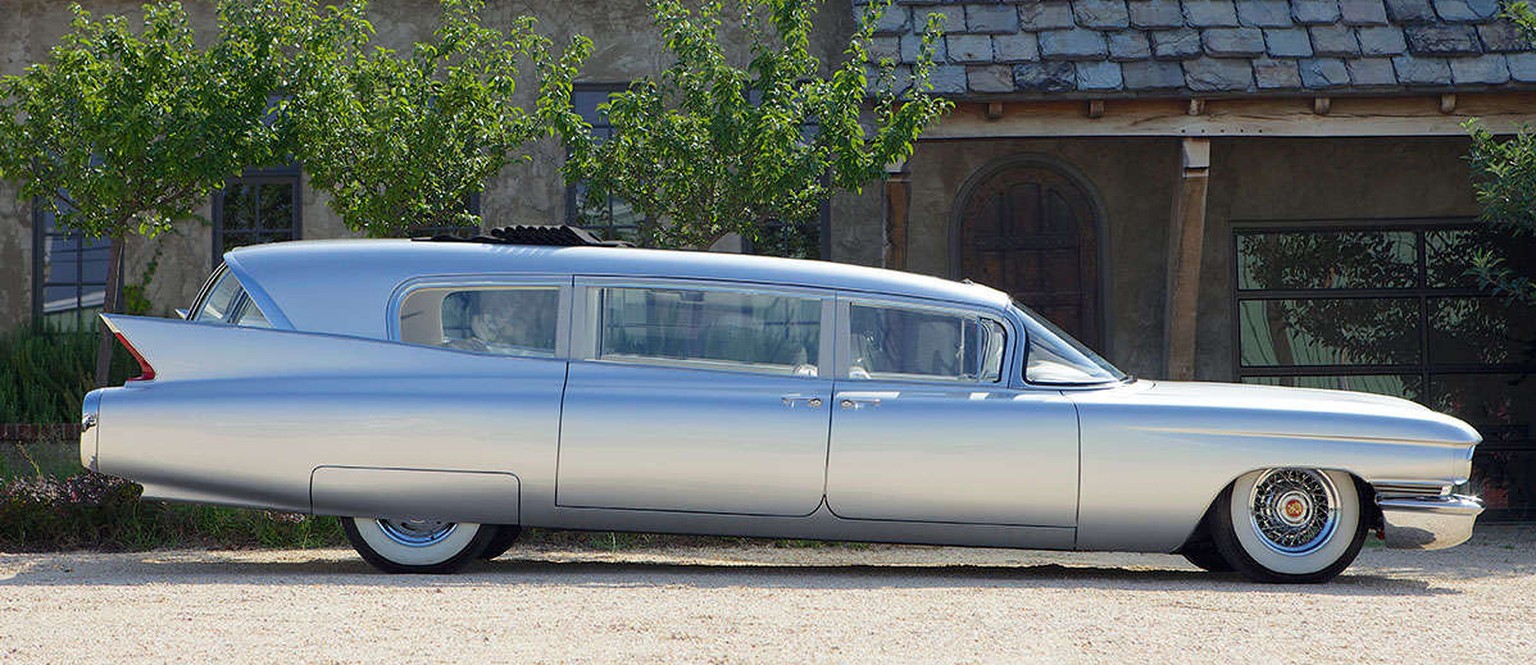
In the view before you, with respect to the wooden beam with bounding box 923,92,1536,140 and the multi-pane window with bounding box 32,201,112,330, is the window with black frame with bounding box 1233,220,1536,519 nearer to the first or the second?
the wooden beam with bounding box 923,92,1536,140

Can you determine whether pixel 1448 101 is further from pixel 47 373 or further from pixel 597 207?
pixel 47 373

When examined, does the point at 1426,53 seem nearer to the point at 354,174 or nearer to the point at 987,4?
the point at 987,4

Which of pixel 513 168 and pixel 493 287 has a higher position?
pixel 513 168

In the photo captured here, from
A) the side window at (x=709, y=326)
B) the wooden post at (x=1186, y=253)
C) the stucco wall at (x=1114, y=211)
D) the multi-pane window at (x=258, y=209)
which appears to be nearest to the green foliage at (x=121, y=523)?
the side window at (x=709, y=326)

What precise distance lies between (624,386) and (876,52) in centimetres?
464

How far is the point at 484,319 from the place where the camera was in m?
7.54

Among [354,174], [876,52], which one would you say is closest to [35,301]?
[354,174]

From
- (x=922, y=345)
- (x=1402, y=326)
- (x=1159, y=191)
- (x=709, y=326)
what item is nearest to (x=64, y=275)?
(x=709, y=326)

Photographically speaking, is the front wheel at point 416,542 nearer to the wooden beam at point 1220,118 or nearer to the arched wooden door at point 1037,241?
the wooden beam at point 1220,118

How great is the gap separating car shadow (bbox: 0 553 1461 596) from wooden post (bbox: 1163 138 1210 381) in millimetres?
3477

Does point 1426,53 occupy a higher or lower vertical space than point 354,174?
higher

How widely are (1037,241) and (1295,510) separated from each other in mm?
5858

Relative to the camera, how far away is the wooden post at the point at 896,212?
11.2 metres

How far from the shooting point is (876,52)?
11.3 metres
